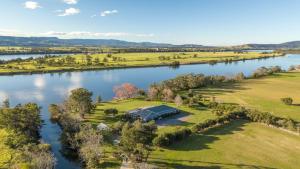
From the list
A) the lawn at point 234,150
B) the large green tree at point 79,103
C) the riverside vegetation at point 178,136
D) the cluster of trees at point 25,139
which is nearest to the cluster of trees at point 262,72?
the riverside vegetation at point 178,136

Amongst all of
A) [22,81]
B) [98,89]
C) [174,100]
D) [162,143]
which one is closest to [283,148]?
[162,143]

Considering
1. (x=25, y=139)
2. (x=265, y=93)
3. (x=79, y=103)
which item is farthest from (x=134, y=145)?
(x=265, y=93)

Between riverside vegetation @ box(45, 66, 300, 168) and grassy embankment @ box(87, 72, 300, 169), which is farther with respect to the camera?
grassy embankment @ box(87, 72, 300, 169)

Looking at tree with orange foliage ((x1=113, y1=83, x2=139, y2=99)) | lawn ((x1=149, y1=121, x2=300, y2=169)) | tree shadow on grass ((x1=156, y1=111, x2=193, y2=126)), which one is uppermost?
tree with orange foliage ((x1=113, y1=83, x2=139, y2=99))

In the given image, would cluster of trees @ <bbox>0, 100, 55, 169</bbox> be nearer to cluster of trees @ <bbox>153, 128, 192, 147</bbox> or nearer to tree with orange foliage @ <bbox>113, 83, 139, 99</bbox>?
cluster of trees @ <bbox>153, 128, 192, 147</bbox>

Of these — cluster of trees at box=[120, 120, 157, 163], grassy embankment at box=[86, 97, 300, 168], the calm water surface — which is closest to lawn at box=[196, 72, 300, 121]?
grassy embankment at box=[86, 97, 300, 168]
